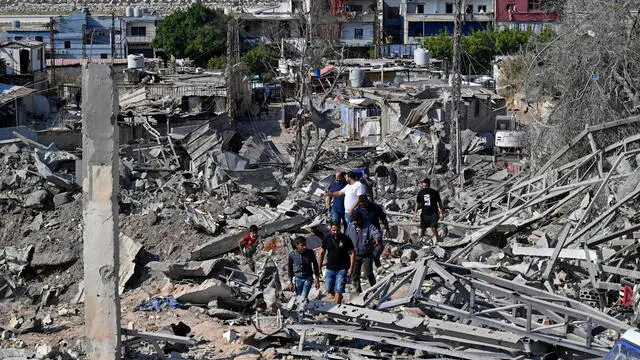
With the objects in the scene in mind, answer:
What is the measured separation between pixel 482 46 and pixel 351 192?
40746mm

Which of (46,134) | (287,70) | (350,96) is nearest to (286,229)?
(46,134)

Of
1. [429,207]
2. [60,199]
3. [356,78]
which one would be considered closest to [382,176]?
[60,199]

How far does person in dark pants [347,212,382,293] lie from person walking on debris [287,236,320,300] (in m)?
0.49

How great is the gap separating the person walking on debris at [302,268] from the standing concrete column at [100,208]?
2.32m

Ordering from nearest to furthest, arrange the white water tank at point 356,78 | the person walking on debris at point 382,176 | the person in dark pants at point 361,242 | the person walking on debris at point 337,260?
the person walking on debris at point 337,260 → the person in dark pants at point 361,242 → the person walking on debris at point 382,176 → the white water tank at point 356,78

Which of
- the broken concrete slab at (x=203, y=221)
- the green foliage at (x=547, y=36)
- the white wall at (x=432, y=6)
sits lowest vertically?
the broken concrete slab at (x=203, y=221)

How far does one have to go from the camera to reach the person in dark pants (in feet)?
40.5

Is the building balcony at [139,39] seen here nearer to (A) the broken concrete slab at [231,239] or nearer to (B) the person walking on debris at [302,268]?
(A) the broken concrete slab at [231,239]

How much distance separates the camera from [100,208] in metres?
9.95

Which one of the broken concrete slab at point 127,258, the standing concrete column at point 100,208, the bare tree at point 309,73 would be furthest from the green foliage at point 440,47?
the standing concrete column at point 100,208

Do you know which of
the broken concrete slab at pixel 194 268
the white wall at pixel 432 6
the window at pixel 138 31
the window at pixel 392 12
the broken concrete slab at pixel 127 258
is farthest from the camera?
the window at pixel 392 12

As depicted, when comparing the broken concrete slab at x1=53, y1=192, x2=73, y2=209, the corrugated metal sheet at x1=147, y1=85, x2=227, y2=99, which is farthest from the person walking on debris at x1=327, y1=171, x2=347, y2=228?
the corrugated metal sheet at x1=147, y1=85, x2=227, y2=99

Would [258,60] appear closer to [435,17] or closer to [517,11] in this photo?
[435,17]

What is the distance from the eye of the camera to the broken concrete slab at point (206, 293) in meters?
12.5
